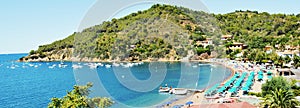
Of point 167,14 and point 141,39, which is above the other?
point 167,14

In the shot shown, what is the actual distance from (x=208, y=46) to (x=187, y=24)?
719 inches

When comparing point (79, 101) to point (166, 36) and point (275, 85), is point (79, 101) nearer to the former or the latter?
point (275, 85)

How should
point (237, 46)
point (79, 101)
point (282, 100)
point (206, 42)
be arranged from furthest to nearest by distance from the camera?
point (206, 42) → point (237, 46) → point (282, 100) → point (79, 101)

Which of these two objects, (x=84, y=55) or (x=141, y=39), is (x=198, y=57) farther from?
(x=84, y=55)

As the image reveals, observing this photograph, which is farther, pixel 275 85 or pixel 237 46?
pixel 237 46

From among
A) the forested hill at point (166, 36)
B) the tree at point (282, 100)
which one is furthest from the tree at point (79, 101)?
the forested hill at point (166, 36)

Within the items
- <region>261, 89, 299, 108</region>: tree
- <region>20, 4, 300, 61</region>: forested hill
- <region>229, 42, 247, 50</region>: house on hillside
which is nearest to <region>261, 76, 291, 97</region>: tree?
<region>261, 89, 299, 108</region>: tree

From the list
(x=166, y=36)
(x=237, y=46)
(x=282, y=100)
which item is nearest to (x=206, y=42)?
(x=237, y=46)

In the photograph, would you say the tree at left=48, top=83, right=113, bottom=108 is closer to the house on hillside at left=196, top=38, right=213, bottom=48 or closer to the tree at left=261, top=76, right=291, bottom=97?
the tree at left=261, top=76, right=291, bottom=97

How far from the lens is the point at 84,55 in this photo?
2704 inches

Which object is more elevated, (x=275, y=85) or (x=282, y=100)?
(x=275, y=85)

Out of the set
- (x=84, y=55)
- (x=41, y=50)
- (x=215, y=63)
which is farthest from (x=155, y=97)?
(x=41, y=50)

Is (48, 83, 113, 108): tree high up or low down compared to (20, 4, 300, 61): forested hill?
down

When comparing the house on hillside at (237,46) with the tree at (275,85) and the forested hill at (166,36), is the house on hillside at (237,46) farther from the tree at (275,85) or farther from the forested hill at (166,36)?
the tree at (275,85)
